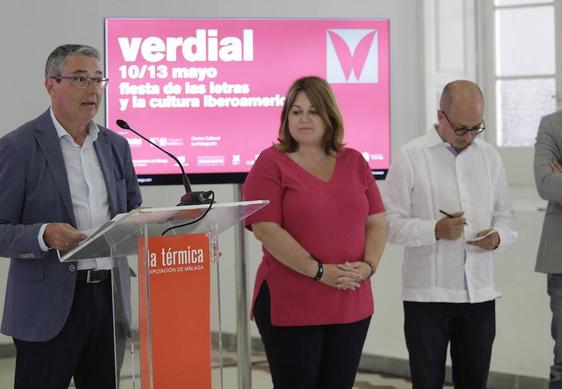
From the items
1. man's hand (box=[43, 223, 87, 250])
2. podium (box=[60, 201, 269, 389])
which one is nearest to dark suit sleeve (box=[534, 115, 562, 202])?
podium (box=[60, 201, 269, 389])

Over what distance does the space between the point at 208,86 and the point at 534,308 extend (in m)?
2.16

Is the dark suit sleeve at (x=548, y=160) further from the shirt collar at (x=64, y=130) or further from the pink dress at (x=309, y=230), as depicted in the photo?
the shirt collar at (x=64, y=130)

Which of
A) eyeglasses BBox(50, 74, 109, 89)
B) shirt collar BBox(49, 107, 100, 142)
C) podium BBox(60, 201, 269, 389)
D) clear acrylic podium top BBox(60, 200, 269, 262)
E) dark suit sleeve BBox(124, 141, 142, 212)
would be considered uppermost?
eyeglasses BBox(50, 74, 109, 89)

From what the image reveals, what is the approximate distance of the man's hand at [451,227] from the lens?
3.20 meters

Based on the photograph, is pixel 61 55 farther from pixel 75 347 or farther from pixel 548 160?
pixel 548 160

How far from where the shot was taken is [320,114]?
10.4 feet

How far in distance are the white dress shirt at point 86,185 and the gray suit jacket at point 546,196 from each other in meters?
1.82

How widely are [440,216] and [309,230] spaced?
60cm

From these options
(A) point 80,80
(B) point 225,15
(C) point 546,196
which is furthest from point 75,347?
(B) point 225,15

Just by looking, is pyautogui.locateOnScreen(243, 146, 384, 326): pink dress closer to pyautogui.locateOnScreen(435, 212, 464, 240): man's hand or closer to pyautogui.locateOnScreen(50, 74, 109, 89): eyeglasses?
pyautogui.locateOnScreen(435, 212, 464, 240): man's hand

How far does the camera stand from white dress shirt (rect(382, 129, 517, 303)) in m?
3.28

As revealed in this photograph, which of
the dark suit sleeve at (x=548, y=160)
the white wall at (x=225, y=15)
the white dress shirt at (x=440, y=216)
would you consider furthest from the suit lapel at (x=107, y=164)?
the white wall at (x=225, y=15)

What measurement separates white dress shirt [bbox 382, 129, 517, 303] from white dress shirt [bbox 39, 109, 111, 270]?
1.13m

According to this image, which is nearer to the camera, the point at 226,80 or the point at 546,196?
the point at 546,196
